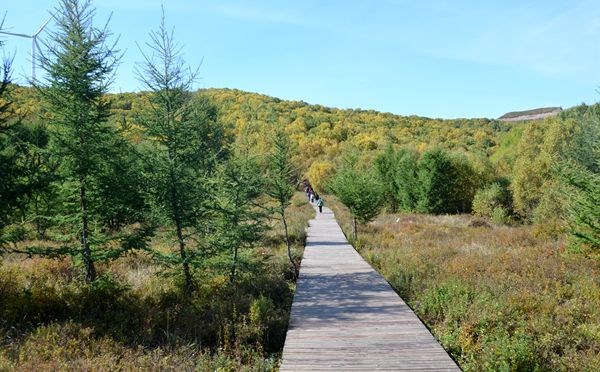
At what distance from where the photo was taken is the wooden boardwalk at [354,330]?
5426 millimetres

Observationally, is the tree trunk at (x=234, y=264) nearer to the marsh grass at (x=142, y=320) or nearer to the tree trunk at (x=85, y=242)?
the marsh grass at (x=142, y=320)

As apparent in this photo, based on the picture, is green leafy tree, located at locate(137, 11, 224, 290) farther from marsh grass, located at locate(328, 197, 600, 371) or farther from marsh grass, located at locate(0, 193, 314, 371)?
marsh grass, located at locate(328, 197, 600, 371)

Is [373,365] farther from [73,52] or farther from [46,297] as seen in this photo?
[73,52]

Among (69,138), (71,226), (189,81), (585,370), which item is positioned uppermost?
(189,81)

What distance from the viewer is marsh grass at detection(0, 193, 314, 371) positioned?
18.2ft

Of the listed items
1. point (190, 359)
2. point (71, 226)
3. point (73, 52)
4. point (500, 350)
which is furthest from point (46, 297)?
point (500, 350)

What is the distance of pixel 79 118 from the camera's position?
856cm

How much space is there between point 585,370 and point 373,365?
3.01 m

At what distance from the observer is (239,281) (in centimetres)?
992

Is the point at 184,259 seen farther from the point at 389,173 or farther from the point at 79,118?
the point at 389,173

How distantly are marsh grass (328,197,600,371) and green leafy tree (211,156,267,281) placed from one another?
161 inches

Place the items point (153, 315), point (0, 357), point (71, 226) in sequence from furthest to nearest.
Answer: point (71, 226) → point (153, 315) → point (0, 357)

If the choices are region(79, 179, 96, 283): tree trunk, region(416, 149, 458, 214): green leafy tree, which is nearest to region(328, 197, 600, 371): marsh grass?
region(79, 179, 96, 283): tree trunk

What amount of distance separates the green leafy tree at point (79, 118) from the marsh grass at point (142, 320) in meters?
1.08
